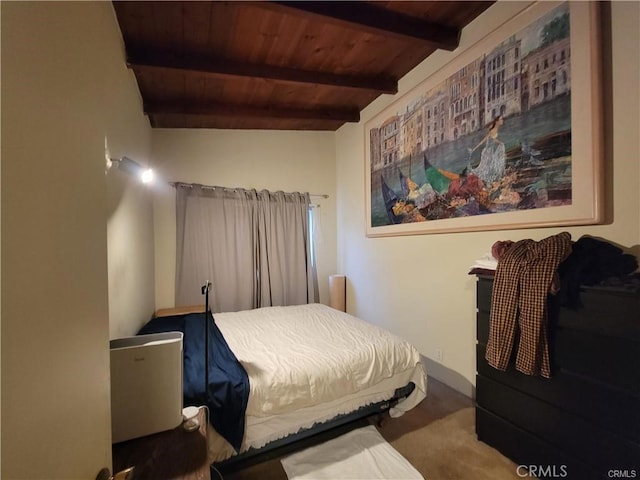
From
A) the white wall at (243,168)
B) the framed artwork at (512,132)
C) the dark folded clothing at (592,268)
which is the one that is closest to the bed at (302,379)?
the dark folded clothing at (592,268)

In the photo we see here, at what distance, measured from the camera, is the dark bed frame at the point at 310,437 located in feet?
5.11

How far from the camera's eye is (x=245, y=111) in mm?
3193

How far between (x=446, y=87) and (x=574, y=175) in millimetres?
1292

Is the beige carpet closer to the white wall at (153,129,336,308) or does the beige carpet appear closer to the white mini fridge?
the white mini fridge

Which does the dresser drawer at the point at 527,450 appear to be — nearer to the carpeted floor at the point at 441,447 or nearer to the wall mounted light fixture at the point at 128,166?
the carpeted floor at the point at 441,447

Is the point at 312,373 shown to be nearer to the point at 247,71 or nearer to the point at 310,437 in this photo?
the point at 310,437

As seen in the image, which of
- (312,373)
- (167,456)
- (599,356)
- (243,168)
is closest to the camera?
(167,456)

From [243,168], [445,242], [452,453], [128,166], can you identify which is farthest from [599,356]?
[243,168]

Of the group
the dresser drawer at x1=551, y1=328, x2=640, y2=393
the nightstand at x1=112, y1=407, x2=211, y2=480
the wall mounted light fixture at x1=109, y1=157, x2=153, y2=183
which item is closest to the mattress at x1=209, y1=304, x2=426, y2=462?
the nightstand at x1=112, y1=407, x2=211, y2=480

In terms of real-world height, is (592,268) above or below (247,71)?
below

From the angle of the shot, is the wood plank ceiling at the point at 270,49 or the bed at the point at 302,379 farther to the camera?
the wood plank ceiling at the point at 270,49

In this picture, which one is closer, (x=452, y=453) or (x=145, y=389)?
(x=145, y=389)

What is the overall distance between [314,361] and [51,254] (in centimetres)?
151

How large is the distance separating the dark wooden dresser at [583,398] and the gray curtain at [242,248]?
2.61 m
